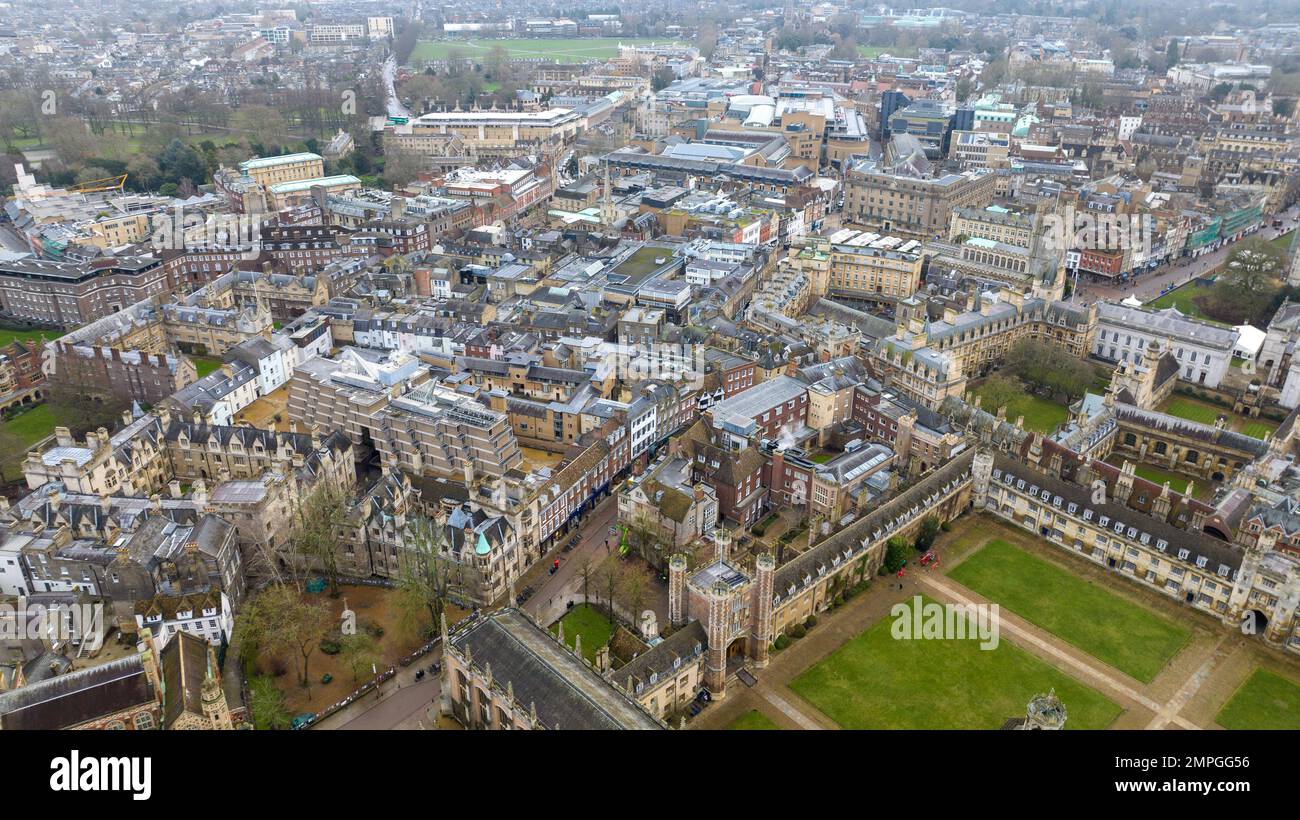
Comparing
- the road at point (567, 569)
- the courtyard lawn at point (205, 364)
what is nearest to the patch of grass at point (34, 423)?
the courtyard lawn at point (205, 364)

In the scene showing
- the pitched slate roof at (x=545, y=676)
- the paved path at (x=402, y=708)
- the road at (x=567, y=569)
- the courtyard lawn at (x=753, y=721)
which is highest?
the pitched slate roof at (x=545, y=676)

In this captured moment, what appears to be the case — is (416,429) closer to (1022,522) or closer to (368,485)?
(368,485)

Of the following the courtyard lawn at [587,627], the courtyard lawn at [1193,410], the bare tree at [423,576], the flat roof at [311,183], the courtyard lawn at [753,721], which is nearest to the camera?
the courtyard lawn at [753,721]

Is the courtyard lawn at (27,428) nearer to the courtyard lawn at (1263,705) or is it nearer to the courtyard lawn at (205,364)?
the courtyard lawn at (205,364)

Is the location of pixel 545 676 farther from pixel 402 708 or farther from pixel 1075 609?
pixel 1075 609

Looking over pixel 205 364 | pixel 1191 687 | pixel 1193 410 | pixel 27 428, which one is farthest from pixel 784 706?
pixel 27 428
